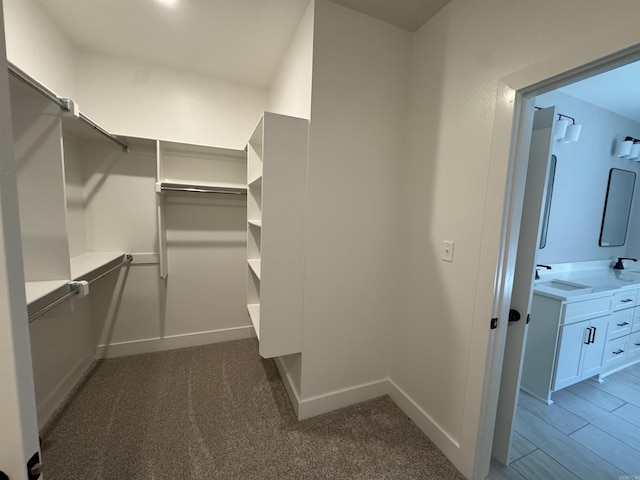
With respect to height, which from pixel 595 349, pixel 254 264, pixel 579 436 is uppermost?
pixel 254 264

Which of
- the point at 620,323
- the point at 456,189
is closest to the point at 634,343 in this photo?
the point at 620,323

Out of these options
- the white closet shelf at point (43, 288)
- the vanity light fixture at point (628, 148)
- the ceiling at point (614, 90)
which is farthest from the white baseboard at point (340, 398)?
the vanity light fixture at point (628, 148)

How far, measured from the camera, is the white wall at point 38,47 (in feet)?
4.92

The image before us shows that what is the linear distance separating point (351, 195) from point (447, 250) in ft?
2.34

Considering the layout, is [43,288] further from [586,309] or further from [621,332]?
[621,332]

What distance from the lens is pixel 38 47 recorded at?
5.62 ft

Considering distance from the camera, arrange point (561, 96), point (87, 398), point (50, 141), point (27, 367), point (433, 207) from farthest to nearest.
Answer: point (561, 96), point (87, 398), point (433, 207), point (50, 141), point (27, 367)

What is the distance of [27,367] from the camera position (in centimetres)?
53

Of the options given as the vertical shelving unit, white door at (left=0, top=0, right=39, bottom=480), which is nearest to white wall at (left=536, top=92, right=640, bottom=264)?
the vertical shelving unit

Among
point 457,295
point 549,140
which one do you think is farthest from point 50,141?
point 549,140

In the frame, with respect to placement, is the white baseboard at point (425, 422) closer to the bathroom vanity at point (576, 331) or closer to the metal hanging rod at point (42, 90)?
the bathroom vanity at point (576, 331)

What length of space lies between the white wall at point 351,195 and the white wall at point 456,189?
0.51ft

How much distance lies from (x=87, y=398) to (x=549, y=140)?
351cm

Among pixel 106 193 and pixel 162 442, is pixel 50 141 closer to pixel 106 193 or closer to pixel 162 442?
pixel 106 193
